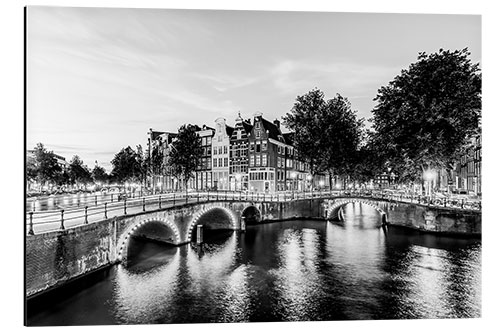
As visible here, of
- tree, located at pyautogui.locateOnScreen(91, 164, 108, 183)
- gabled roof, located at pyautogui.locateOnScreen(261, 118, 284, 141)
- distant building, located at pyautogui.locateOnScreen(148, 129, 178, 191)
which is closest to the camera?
gabled roof, located at pyautogui.locateOnScreen(261, 118, 284, 141)

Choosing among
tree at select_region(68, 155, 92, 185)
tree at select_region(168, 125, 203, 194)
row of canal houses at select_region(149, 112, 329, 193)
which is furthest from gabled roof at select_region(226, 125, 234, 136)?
tree at select_region(68, 155, 92, 185)

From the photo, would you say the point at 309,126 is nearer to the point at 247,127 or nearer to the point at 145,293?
the point at 247,127

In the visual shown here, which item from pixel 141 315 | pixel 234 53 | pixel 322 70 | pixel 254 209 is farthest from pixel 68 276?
pixel 254 209

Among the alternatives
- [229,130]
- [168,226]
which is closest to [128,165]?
[229,130]

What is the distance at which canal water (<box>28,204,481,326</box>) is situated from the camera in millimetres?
6941

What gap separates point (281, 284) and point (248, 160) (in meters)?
17.7

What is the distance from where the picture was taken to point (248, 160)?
84.8 ft

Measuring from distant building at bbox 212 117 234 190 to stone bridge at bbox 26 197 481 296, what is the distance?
7.98 m

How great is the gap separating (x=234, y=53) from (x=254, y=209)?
526 inches

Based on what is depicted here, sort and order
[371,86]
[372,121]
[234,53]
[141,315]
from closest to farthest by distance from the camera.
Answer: [141,315], [234,53], [371,86], [372,121]

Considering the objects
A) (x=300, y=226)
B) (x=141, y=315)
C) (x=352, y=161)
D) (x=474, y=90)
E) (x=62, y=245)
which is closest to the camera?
(x=141, y=315)

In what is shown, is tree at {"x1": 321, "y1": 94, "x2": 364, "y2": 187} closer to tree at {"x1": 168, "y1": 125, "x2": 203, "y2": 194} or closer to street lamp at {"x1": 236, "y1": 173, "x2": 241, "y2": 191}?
street lamp at {"x1": 236, "y1": 173, "x2": 241, "y2": 191}
